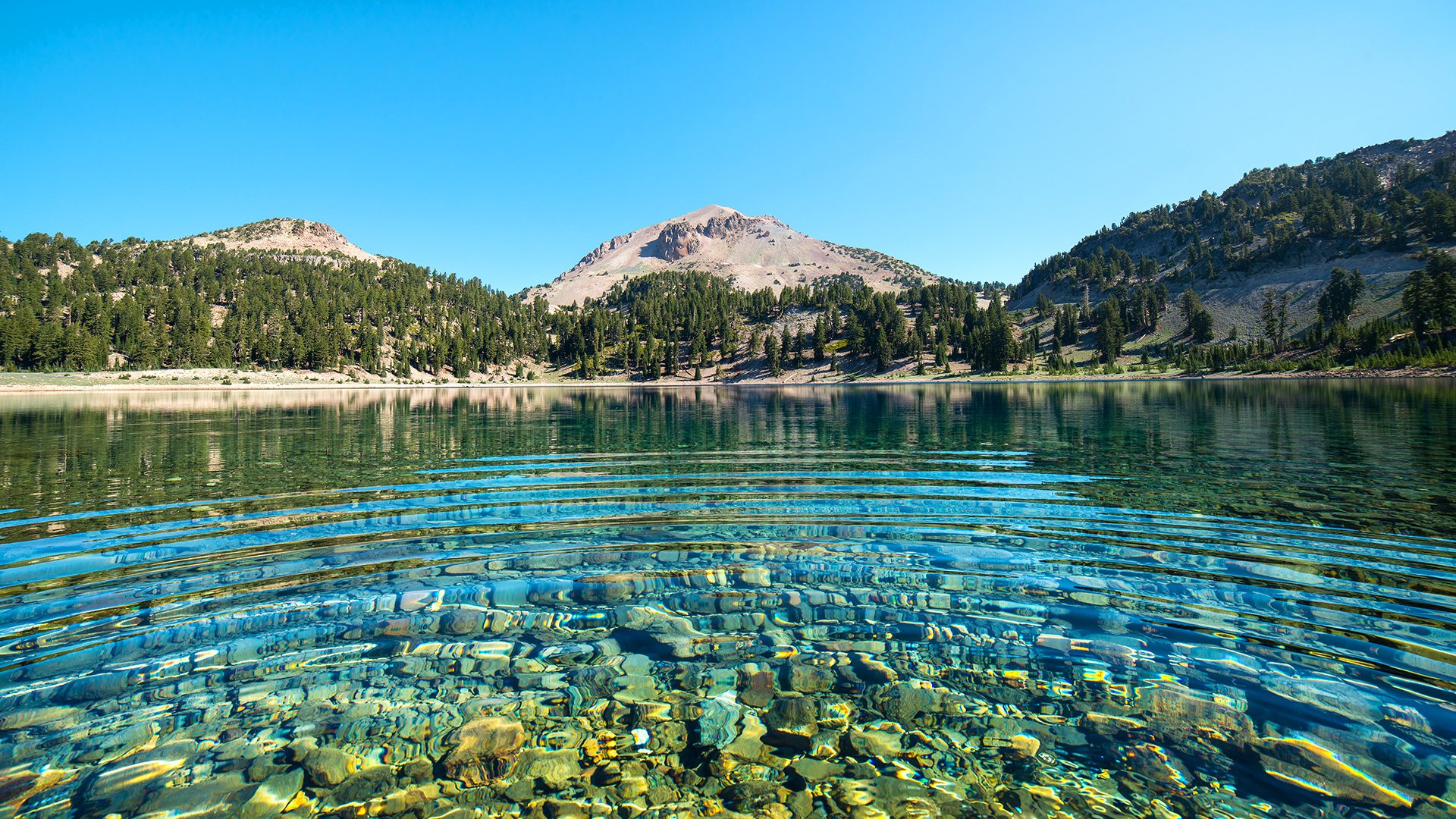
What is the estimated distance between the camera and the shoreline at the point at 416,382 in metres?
108

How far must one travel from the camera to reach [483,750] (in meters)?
5.79

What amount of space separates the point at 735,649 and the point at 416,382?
197 meters

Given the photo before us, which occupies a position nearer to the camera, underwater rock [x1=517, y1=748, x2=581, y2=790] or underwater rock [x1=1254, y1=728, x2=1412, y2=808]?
underwater rock [x1=1254, y1=728, x2=1412, y2=808]

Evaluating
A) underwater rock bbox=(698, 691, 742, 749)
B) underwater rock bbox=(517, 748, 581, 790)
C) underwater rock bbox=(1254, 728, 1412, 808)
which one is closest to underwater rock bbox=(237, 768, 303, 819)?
underwater rock bbox=(517, 748, 581, 790)

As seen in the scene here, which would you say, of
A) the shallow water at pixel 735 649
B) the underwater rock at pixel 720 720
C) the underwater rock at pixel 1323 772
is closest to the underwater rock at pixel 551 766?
the shallow water at pixel 735 649

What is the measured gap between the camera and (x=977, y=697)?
21.5ft

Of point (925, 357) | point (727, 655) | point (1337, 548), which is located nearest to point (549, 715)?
point (727, 655)

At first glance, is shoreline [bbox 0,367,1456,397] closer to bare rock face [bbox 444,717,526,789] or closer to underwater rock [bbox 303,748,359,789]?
bare rock face [bbox 444,717,526,789]

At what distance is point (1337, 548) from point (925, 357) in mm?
181869

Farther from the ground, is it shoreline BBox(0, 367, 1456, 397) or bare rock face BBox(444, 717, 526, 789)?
shoreline BBox(0, 367, 1456, 397)

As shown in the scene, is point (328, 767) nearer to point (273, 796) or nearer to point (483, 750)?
point (273, 796)

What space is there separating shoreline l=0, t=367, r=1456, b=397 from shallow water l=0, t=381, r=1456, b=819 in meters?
127

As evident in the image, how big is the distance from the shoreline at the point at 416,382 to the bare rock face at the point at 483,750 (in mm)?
138076

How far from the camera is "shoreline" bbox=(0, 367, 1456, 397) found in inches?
4242
